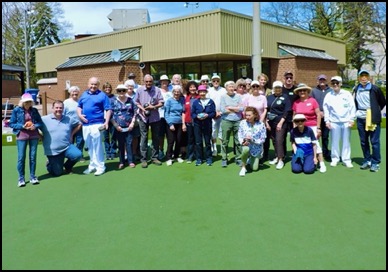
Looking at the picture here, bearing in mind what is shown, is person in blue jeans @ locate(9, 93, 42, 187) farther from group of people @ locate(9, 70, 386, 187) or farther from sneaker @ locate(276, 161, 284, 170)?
sneaker @ locate(276, 161, 284, 170)

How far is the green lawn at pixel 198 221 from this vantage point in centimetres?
330

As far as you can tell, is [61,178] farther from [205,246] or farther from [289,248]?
[289,248]

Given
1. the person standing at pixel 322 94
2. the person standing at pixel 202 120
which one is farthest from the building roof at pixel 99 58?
the person standing at pixel 322 94

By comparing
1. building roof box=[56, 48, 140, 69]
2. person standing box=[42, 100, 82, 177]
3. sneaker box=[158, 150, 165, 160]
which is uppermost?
building roof box=[56, 48, 140, 69]

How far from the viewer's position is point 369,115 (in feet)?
20.6

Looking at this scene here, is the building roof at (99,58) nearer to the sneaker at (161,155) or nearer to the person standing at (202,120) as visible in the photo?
the sneaker at (161,155)

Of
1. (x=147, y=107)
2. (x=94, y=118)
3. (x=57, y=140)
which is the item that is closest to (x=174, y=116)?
(x=147, y=107)

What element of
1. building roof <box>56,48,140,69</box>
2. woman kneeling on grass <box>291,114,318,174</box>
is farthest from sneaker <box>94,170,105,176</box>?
building roof <box>56,48,140,69</box>

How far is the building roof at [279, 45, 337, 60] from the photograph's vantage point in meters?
22.1

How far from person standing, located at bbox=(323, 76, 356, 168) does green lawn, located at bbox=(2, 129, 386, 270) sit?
1.78 ft

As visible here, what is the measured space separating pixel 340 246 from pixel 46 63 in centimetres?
3012

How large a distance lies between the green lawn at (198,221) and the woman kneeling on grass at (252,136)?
0.91 ft

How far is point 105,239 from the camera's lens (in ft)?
12.3

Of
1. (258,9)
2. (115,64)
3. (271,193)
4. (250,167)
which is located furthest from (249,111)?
(115,64)
